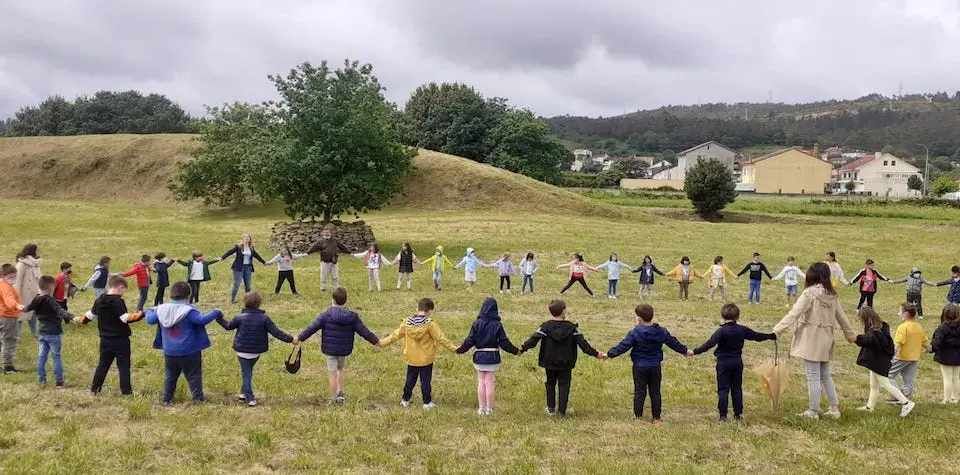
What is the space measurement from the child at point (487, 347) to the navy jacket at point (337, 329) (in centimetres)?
156

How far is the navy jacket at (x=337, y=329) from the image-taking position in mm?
10266

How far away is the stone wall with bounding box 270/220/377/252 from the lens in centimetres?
3366

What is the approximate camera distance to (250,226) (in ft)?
153

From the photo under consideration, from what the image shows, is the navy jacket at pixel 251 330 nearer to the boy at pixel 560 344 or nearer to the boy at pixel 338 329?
the boy at pixel 338 329

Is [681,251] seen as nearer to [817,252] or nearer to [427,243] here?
[817,252]

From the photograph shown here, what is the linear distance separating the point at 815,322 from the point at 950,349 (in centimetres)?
307

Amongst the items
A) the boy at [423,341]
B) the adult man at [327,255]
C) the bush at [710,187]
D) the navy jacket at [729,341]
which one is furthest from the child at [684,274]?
the bush at [710,187]

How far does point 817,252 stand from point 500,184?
25.8 metres

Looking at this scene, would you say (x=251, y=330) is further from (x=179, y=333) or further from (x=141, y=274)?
(x=141, y=274)

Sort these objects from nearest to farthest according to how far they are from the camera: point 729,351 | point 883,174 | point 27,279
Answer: point 729,351
point 27,279
point 883,174

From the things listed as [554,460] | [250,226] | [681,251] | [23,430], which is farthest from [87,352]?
[250,226]

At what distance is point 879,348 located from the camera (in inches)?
413

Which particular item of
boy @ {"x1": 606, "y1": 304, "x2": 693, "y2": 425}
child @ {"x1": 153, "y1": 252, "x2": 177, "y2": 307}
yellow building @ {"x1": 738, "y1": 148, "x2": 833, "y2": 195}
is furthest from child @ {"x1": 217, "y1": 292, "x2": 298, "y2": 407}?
yellow building @ {"x1": 738, "y1": 148, "x2": 833, "y2": 195}

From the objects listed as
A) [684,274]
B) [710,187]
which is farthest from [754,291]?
[710,187]
